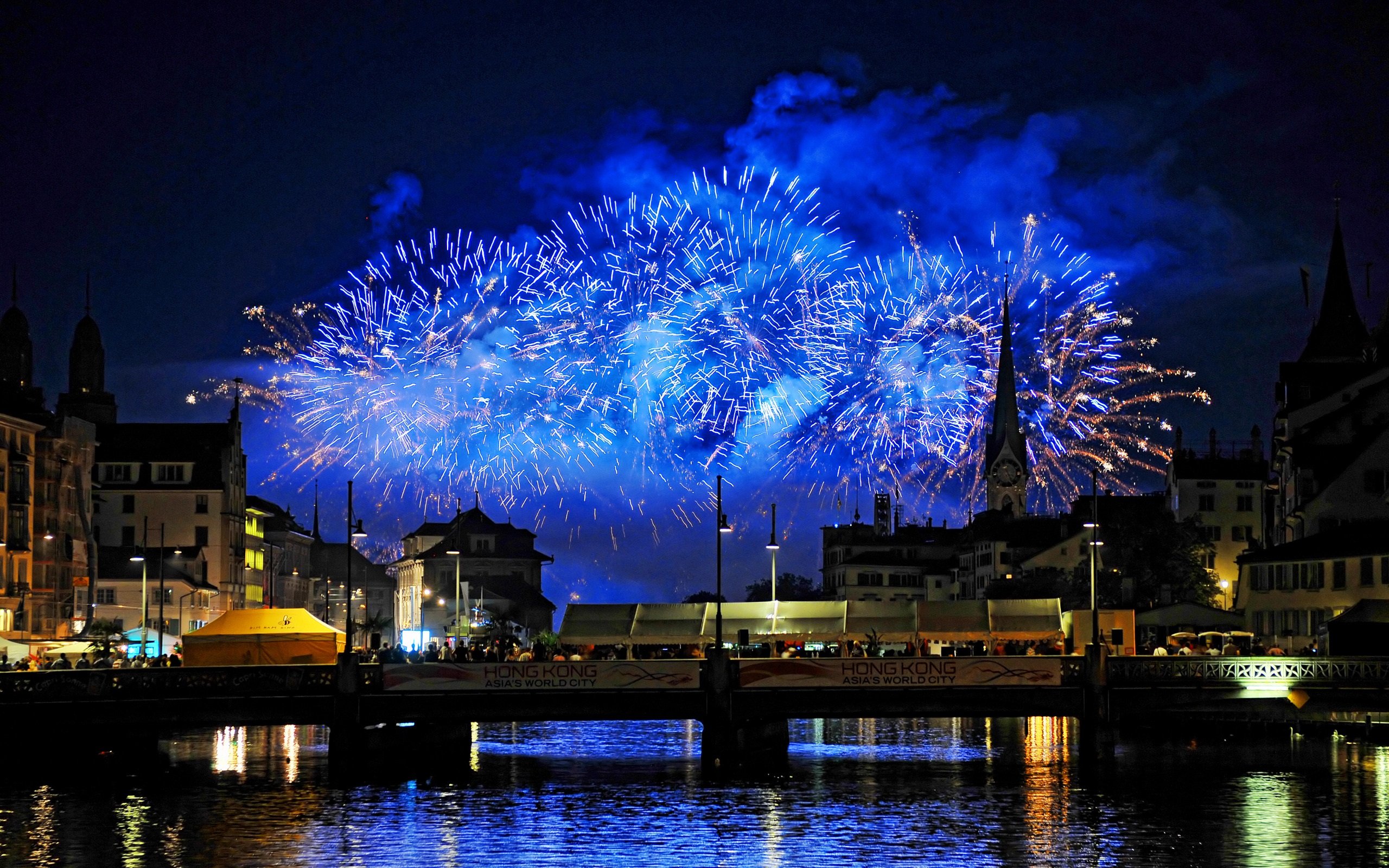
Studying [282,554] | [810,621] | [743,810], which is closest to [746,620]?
[810,621]

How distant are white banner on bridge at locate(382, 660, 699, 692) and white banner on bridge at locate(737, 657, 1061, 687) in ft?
8.77

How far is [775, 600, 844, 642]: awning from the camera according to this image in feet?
258

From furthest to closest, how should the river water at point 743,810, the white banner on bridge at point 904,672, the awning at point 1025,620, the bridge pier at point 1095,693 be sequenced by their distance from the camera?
the awning at point 1025,620 < the bridge pier at point 1095,693 < the white banner on bridge at point 904,672 < the river water at point 743,810

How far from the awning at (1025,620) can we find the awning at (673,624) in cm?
1355

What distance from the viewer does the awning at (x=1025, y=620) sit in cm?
7762

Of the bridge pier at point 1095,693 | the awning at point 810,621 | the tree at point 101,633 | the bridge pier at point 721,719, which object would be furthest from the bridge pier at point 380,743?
the tree at point 101,633

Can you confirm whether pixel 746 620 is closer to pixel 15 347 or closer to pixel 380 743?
pixel 380 743

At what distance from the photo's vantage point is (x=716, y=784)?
191 ft

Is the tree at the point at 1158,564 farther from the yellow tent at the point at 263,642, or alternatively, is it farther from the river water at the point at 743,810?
the yellow tent at the point at 263,642

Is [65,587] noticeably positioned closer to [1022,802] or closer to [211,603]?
[211,603]

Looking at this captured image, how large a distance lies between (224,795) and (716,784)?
1686cm

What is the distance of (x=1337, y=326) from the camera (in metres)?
132

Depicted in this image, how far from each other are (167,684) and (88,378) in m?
89.6

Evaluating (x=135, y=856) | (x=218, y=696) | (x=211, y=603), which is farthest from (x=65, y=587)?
(x=135, y=856)
